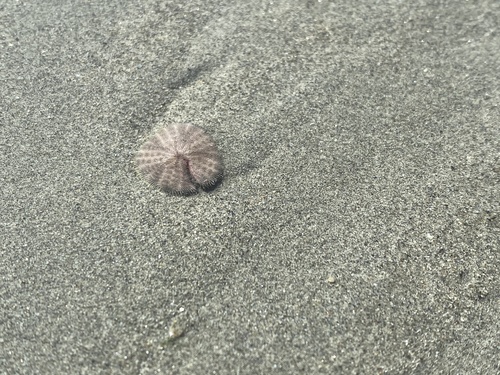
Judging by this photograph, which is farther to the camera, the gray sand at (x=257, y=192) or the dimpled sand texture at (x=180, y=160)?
the dimpled sand texture at (x=180, y=160)

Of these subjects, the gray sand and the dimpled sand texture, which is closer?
the gray sand

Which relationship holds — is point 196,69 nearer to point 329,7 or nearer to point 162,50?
point 162,50

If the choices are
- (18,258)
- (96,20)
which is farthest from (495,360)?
(96,20)

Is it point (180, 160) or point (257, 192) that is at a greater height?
point (180, 160)
